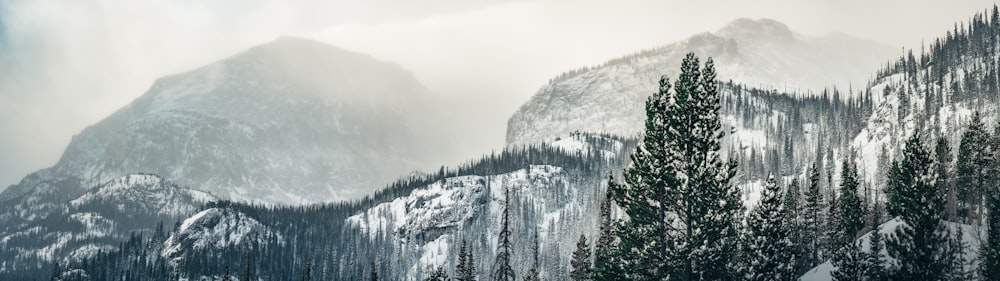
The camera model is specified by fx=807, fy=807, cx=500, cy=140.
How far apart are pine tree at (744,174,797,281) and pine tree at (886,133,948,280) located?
12448mm

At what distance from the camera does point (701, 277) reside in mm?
50406

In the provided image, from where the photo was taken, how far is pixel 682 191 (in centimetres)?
4912

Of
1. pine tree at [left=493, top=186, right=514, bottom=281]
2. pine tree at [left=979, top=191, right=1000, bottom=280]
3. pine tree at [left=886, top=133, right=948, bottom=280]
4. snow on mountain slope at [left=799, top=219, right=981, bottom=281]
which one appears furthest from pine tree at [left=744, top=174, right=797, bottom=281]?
pine tree at [left=493, top=186, right=514, bottom=281]

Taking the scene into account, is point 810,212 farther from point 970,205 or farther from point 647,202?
point 647,202

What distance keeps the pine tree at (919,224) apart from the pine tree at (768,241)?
12.4 m

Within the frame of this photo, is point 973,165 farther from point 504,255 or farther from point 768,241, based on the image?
point 504,255

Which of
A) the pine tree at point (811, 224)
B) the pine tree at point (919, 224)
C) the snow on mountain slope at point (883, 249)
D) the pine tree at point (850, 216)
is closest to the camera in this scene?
the pine tree at point (919, 224)

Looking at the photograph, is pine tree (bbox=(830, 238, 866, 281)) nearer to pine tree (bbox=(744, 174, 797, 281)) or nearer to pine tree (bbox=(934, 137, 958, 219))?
pine tree (bbox=(744, 174, 797, 281))

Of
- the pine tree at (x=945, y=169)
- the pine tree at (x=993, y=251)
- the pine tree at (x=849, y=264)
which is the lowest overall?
the pine tree at (x=849, y=264)

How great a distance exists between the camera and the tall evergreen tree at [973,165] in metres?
104

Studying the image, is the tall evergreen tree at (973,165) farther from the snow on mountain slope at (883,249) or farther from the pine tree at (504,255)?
the pine tree at (504,255)

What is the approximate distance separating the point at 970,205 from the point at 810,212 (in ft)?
65.4

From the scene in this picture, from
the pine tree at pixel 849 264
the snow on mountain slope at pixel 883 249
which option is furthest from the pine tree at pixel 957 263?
the pine tree at pixel 849 264

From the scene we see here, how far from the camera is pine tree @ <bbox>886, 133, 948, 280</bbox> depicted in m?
→ 71.6
